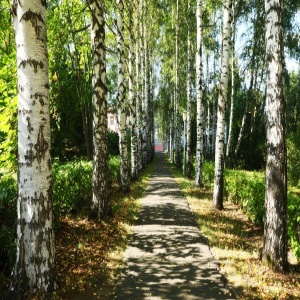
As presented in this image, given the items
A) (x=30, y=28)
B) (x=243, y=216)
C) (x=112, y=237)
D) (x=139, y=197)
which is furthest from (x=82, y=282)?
(x=139, y=197)

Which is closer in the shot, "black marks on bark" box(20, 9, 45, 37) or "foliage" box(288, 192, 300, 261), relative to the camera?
"black marks on bark" box(20, 9, 45, 37)

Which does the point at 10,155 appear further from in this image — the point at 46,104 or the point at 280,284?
the point at 280,284

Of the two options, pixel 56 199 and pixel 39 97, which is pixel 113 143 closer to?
pixel 56 199

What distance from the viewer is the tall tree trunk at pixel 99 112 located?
8.12m

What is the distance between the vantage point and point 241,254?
6156mm

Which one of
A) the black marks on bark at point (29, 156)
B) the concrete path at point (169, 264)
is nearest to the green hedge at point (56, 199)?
the black marks on bark at point (29, 156)

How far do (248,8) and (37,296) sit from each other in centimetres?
2410

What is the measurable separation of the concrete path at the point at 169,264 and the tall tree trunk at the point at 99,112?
1.25 m

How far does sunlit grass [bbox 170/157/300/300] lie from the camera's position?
15.4 ft

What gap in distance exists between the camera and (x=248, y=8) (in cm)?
2262

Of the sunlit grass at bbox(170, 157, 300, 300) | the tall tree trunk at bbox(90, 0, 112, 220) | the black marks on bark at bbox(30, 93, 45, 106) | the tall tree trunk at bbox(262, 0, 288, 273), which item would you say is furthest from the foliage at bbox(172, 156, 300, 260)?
the black marks on bark at bbox(30, 93, 45, 106)

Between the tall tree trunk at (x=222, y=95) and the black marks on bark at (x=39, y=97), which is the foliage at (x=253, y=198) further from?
the black marks on bark at (x=39, y=97)

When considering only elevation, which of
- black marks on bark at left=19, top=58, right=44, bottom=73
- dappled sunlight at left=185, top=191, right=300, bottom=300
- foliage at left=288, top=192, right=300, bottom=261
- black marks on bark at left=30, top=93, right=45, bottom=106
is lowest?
dappled sunlight at left=185, top=191, right=300, bottom=300

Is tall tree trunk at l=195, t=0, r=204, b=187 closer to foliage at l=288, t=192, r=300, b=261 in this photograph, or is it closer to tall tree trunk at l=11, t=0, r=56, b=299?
foliage at l=288, t=192, r=300, b=261
